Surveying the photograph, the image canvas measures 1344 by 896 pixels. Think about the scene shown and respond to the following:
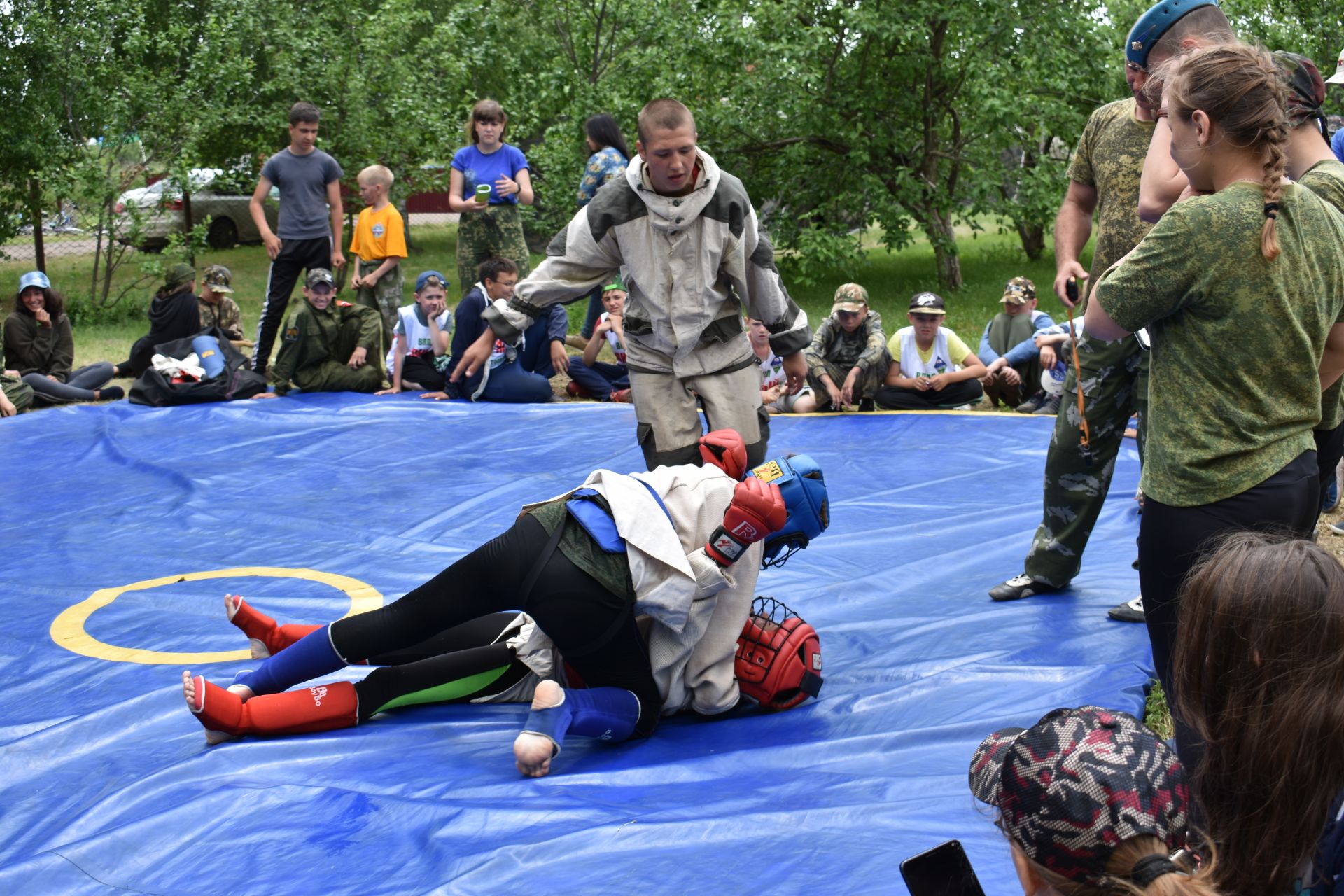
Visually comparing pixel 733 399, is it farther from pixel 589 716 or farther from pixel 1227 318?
pixel 1227 318

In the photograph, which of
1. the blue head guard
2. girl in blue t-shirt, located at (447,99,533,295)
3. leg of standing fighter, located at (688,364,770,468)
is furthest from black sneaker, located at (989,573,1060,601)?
girl in blue t-shirt, located at (447,99,533,295)

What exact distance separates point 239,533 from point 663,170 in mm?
2752

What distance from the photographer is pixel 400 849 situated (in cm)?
287

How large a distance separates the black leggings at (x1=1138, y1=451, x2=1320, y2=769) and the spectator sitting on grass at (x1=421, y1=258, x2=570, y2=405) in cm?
628

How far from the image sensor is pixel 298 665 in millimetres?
3547

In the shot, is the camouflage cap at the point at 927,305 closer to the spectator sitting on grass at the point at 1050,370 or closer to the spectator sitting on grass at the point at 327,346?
the spectator sitting on grass at the point at 1050,370

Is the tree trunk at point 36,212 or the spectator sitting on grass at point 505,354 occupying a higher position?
the tree trunk at point 36,212

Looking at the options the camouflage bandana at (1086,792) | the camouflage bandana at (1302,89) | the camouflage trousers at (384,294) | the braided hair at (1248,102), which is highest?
the camouflage bandana at (1302,89)

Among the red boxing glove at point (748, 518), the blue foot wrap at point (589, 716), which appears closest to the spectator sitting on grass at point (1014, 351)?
the red boxing glove at point (748, 518)

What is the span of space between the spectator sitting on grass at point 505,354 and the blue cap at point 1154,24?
552 cm

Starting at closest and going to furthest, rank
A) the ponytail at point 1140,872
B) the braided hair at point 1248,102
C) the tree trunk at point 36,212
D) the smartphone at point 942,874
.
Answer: the ponytail at point 1140,872
the smartphone at point 942,874
the braided hair at point 1248,102
the tree trunk at point 36,212

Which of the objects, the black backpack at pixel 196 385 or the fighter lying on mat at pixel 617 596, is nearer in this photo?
the fighter lying on mat at pixel 617 596

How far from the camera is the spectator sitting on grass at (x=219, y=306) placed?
10.2 metres

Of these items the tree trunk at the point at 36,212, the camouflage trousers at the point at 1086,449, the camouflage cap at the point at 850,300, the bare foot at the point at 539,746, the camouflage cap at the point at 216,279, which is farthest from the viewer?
the tree trunk at the point at 36,212
